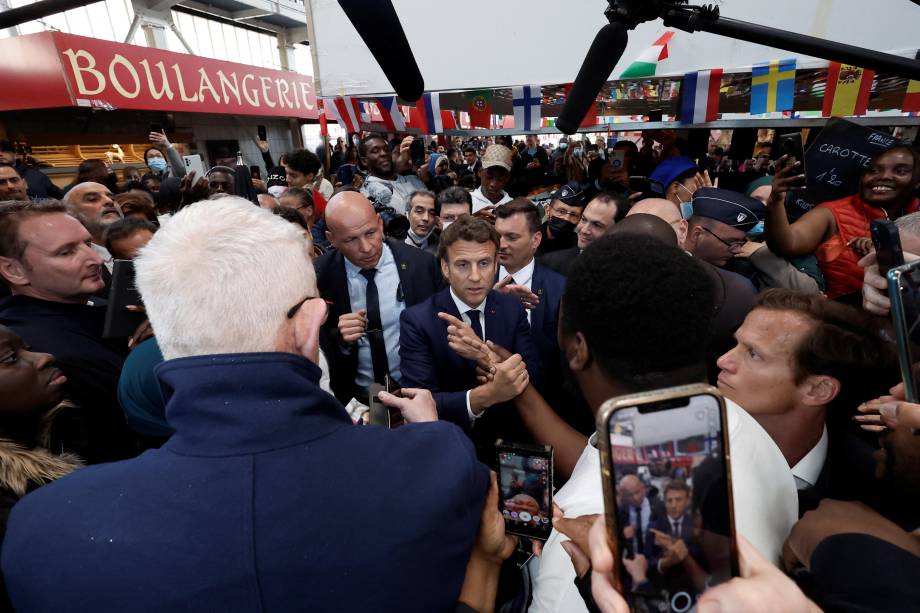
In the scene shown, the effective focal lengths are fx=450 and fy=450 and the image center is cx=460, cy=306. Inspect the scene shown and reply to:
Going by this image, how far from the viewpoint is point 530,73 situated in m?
→ 3.37

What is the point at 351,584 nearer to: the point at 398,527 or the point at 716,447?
the point at 398,527

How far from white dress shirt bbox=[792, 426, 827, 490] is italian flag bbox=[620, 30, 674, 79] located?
2.62 metres

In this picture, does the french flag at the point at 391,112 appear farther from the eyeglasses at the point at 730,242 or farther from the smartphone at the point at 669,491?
the smartphone at the point at 669,491

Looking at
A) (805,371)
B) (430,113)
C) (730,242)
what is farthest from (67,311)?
(430,113)

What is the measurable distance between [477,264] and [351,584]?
1.61 m

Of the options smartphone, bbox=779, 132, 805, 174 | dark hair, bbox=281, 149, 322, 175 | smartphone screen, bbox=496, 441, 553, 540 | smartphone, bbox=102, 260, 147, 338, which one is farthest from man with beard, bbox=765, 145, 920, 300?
dark hair, bbox=281, 149, 322, 175

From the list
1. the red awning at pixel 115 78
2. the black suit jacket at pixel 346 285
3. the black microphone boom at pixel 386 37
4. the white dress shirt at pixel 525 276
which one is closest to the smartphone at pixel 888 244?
the black microphone boom at pixel 386 37

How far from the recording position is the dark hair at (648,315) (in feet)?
2.97

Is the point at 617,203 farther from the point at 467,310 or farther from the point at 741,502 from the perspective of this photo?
the point at 741,502

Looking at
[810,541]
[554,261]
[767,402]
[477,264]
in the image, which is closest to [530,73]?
[554,261]

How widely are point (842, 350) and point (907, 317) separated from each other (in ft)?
1.11

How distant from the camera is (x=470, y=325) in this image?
2.16 meters

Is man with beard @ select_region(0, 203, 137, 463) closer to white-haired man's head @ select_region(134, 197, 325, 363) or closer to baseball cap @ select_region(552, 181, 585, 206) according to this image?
white-haired man's head @ select_region(134, 197, 325, 363)

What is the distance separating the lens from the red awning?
23.3 feet
